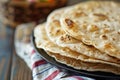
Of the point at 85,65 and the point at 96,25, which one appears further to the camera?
the point at 96,25

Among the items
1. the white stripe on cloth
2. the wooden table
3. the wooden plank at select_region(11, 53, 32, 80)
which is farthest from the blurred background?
the white stripe on cloth

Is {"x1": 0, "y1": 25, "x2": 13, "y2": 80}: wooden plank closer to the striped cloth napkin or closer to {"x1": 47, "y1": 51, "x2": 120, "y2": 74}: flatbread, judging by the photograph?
the striped cloth napkin

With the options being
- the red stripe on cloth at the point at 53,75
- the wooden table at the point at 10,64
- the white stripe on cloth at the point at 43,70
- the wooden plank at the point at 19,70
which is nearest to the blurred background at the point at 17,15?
the wooden table at the point at 10,64

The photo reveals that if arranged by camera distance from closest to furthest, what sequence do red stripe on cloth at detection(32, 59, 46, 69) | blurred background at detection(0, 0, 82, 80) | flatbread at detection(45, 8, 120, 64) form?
1. flatbread at detection(45, 8, 120, 64)
2. red stripe on cloth at detection(32, 59, 46, 69)
3. blurred background at detection(0, 0, 82, 80)

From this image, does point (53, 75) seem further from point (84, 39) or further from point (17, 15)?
point (17, 15)

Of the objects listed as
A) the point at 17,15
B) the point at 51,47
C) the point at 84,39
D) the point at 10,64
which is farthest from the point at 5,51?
the point at 84,39

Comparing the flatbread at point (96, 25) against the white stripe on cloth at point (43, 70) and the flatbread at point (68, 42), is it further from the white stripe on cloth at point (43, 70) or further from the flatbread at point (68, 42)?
the white stripe on cloth at point (43, 70)

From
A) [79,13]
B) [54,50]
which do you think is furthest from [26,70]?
[79,13]
